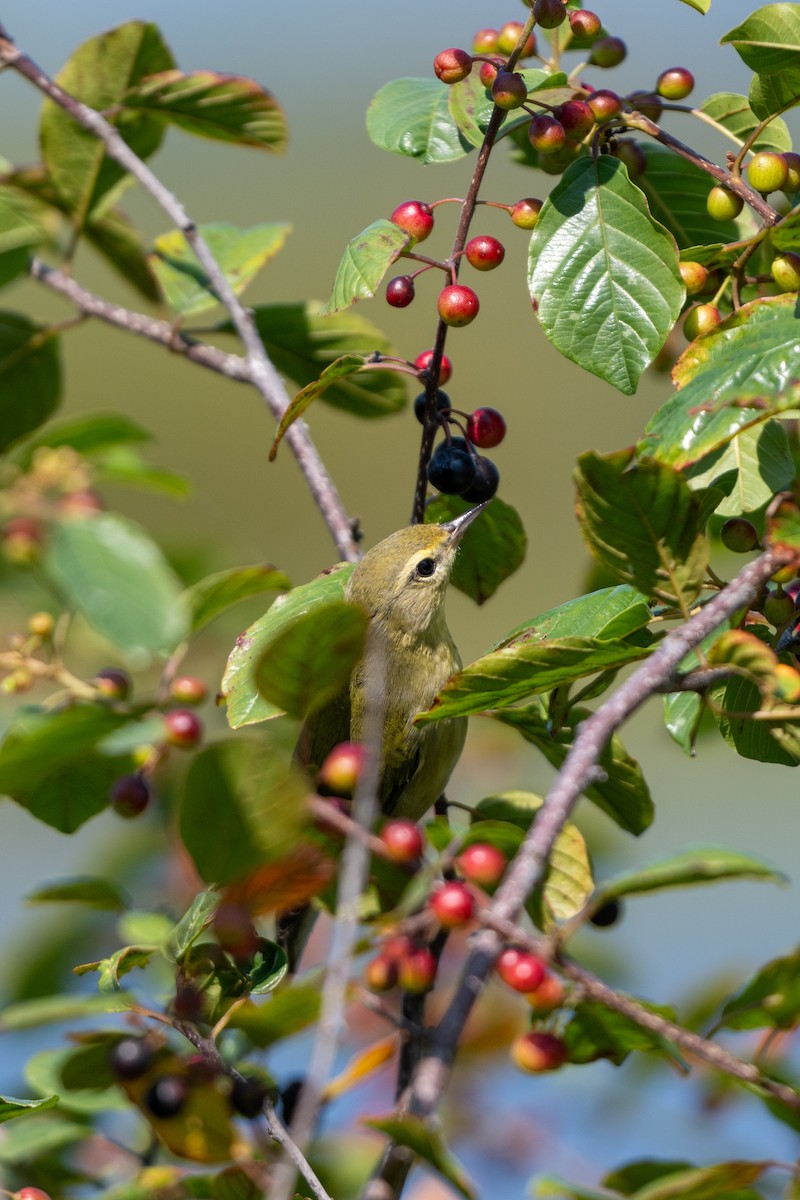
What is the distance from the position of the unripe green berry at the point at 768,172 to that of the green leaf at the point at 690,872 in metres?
1.04

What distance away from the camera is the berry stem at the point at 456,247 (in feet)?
5.38

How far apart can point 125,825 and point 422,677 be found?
77 centimetres

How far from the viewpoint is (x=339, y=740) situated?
8.52 feet

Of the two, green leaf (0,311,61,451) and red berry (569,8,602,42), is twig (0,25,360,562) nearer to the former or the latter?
green leaf (0,311,61,451)

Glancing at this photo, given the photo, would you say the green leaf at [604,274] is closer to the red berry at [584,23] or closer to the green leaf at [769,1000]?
the red berry at [584,23]

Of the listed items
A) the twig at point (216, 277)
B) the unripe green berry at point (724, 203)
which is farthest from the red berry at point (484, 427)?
the unripe green berry at point (724, 203)

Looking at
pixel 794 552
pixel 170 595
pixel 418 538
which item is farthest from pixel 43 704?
pixel 418 538

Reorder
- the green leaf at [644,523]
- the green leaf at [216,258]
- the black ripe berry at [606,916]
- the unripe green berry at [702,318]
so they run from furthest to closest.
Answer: the green leaf at [216,258], the unripe green berry at [702,318], the black ripe berry at [606,916], the green leaf at [644,523]

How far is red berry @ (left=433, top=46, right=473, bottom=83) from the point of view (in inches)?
69.9

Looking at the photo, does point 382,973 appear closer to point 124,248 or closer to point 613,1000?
point 613,1000

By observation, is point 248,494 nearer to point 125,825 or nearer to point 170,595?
point 125,825

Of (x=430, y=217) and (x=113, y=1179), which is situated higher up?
(x=430, y=217)

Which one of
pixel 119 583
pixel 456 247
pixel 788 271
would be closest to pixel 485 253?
pixel 456 247

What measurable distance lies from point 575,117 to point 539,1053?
1.25 meters
